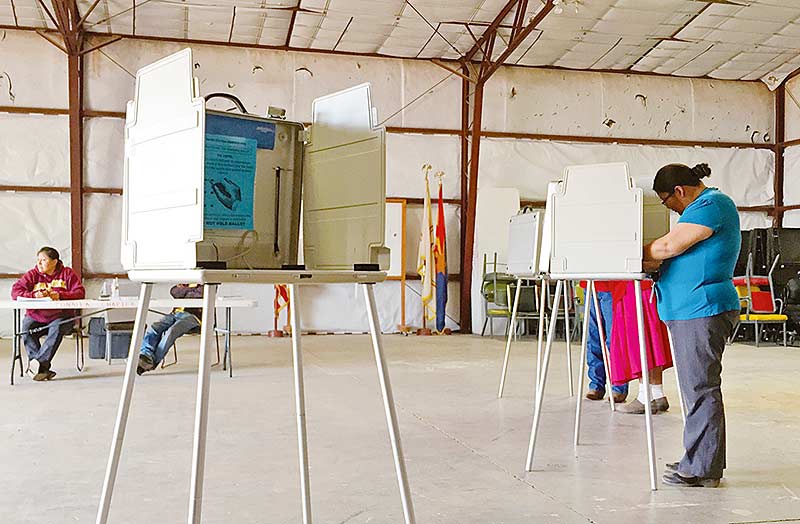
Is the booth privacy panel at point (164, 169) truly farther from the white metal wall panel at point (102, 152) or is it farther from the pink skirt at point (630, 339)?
the white metal wall panel at point (102, 152)

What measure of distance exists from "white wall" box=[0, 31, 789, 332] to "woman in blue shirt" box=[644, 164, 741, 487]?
25.7ft

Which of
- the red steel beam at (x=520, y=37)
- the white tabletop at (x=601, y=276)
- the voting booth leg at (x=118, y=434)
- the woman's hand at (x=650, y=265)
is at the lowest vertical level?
the voting booth leg at (x=118, y=434)

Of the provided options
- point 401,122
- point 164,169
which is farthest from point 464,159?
point 164,169

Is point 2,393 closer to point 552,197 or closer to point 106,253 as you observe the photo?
point 552,197

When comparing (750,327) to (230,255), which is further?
(750,327)

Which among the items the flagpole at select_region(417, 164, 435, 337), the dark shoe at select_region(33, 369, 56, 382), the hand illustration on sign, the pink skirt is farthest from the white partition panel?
the hand illustration on sign

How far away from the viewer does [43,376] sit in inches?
246

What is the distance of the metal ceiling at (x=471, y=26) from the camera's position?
952 cm

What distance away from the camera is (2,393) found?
18.3 ft

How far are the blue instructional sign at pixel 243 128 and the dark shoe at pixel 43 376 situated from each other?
478 centimetres

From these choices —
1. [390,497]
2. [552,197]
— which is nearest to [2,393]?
[390,497]

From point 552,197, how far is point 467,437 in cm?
143

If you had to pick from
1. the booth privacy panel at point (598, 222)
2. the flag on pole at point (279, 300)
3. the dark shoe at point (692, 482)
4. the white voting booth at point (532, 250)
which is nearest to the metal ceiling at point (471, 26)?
the flag on pole at point (279, 300)

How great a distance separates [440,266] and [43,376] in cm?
573
